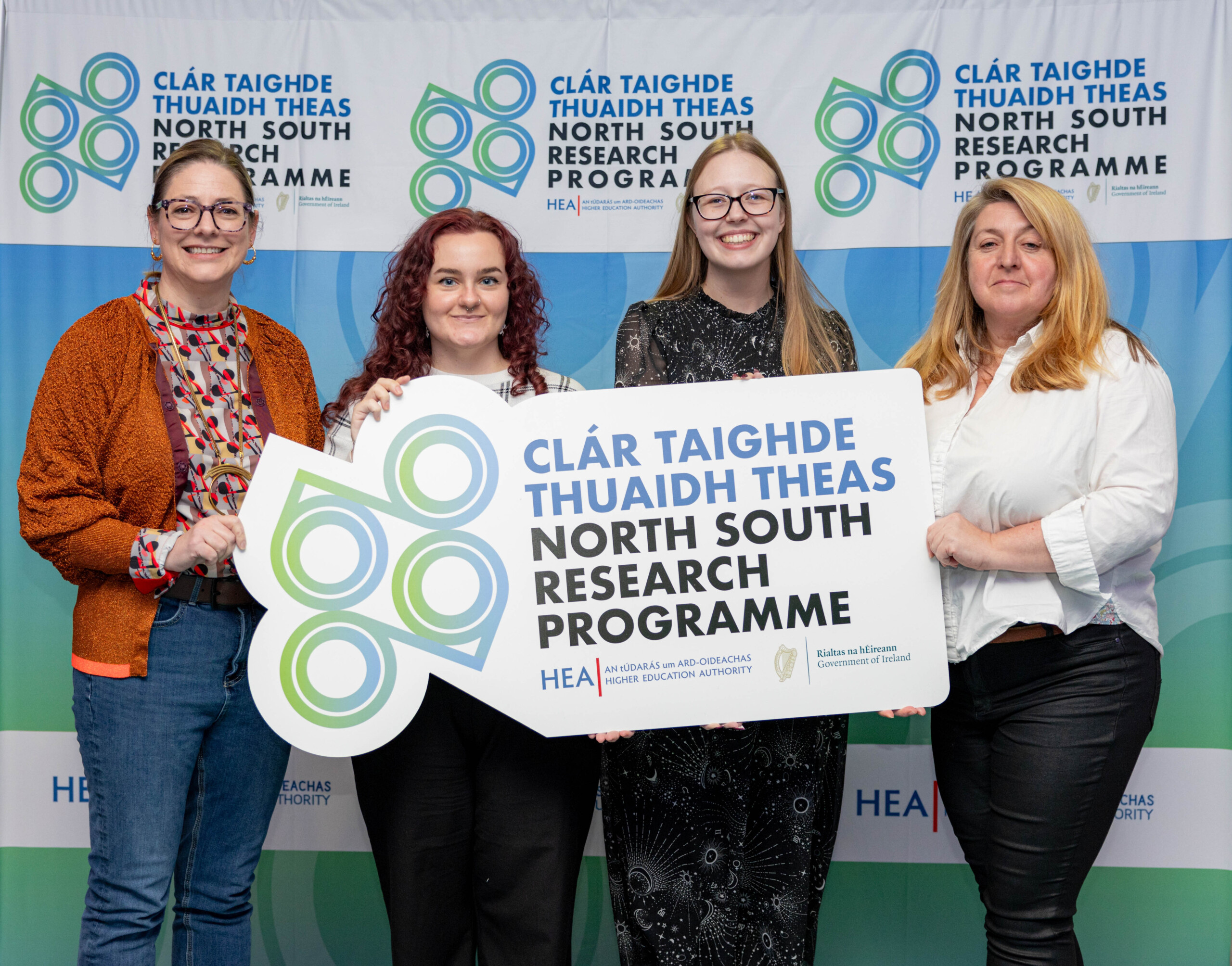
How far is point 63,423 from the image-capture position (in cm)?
173

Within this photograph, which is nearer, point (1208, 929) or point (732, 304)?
point (732, 304)

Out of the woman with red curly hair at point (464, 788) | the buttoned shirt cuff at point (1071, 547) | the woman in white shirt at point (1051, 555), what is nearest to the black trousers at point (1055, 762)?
the woman in white shirt at point (1051, 555)

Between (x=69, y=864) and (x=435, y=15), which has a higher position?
(x=435, y=15)

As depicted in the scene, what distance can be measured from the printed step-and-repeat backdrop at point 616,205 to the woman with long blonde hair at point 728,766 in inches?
36.0

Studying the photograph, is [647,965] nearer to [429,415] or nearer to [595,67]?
[429,415]

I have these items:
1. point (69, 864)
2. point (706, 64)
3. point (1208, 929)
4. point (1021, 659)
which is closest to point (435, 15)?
point (706, 64)

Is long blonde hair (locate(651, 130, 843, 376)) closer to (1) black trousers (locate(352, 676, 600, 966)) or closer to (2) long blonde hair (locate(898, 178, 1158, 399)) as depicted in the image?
(2) long blonde hair (locate(898, 178, 1158, 399))

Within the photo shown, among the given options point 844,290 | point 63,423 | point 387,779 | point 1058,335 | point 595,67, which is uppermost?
point 595,67

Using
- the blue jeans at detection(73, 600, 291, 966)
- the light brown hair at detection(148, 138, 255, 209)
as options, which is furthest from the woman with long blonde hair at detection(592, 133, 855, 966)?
the light brown hair at detection(148, 138, 255, 209)

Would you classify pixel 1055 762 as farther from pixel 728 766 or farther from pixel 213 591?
pixel 213 591

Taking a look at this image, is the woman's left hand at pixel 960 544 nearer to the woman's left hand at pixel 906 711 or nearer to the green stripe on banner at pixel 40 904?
the woman's left hand at pixel 906 711

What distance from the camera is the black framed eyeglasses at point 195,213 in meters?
1.79

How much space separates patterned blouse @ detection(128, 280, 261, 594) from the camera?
5.55 feet

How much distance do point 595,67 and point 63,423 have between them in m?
1.80
